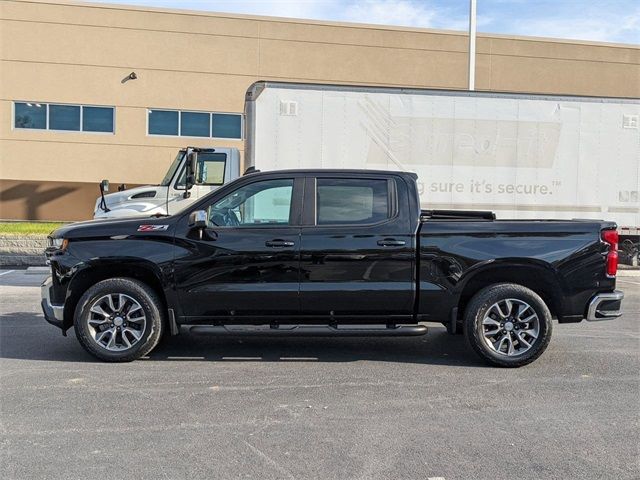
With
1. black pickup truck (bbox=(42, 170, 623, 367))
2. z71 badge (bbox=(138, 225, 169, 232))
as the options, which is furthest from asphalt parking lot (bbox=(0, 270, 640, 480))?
z71 badge (bbox=(138, 225, 169, 232))

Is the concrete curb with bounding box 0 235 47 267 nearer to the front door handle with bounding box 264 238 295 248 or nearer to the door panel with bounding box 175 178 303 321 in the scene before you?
the door panel with bounding box 175 178 303 321

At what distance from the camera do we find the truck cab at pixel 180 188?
35.9 ft

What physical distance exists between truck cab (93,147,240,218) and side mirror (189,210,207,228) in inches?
→ 214

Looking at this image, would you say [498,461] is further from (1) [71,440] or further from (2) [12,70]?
(2) [12,70]

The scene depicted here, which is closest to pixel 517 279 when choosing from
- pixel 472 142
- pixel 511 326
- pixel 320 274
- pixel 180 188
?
pixel 511 326

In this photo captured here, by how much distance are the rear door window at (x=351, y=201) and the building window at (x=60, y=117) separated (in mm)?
18945

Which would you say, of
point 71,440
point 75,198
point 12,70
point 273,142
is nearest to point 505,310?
point 71,440

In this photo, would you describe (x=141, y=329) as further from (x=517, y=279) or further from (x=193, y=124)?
(x=193, y=124)

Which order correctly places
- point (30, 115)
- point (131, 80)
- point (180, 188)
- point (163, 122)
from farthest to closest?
1. point (163, 122)
2. point (131, 80)
3. point (30, 115)
4. point (180, 188)

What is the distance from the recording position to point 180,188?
11.1m

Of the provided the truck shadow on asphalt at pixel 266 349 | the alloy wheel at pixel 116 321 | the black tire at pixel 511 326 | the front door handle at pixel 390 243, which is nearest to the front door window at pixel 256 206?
the front door handle at pixel 390 243

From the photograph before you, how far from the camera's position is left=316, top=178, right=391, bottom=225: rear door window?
5.71 m

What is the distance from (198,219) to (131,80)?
18.9 meters

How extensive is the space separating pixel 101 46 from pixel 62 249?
19.1 m
